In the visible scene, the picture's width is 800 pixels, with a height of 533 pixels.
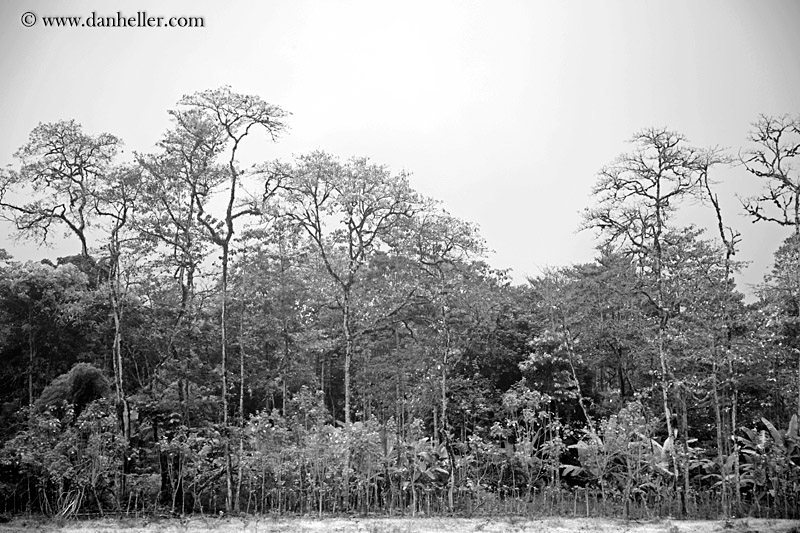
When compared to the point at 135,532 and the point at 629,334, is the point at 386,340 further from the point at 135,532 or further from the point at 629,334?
the point at 135,532

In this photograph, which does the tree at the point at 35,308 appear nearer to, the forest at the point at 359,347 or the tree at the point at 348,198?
the forest at the point at 359,347

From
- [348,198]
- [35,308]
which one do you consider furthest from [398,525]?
[35,308]

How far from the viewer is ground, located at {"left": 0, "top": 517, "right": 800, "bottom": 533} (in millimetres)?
12703

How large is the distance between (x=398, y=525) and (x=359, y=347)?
29.2 ft

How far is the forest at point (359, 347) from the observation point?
1498 cm

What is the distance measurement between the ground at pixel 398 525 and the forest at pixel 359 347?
2.72ft

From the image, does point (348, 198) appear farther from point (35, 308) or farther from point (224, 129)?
point (35, 308)

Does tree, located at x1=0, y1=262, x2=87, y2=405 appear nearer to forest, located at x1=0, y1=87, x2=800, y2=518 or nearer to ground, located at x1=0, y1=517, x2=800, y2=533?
forest, located at x1=0, y1=87, x2=800, y2=518

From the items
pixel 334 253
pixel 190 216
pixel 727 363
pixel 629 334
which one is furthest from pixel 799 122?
pixel 190 216

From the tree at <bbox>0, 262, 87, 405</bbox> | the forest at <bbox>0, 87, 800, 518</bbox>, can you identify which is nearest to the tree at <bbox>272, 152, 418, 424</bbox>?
the forest at <bbox>0, 87, 800, 518</bbox>

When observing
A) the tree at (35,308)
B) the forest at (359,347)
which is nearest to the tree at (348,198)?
the forest at (359,347)

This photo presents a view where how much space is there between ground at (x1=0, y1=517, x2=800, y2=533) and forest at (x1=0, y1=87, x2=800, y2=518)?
2.72 feet

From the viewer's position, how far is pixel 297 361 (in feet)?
74.6

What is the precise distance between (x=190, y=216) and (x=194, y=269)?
1.40m
